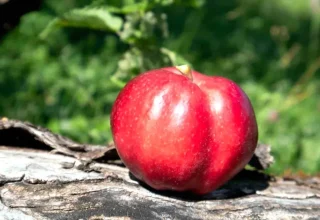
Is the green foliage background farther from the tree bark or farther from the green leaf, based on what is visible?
the tree bark

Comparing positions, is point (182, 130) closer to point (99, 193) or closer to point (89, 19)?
point (99, 193)

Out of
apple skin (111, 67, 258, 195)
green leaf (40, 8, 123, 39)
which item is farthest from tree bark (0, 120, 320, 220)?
green leaf (40, 8, 123, 39)

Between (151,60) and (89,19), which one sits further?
(151,60)

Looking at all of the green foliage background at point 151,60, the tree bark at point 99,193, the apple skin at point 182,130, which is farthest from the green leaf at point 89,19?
the apple skin at point 182,130

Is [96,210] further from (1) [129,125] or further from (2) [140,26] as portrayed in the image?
(2) [140,26]

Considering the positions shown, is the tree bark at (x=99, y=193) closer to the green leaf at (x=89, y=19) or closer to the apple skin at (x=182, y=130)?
the apple skin at (x=182, y=130)

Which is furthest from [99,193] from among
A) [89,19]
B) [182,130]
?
[89,19]
